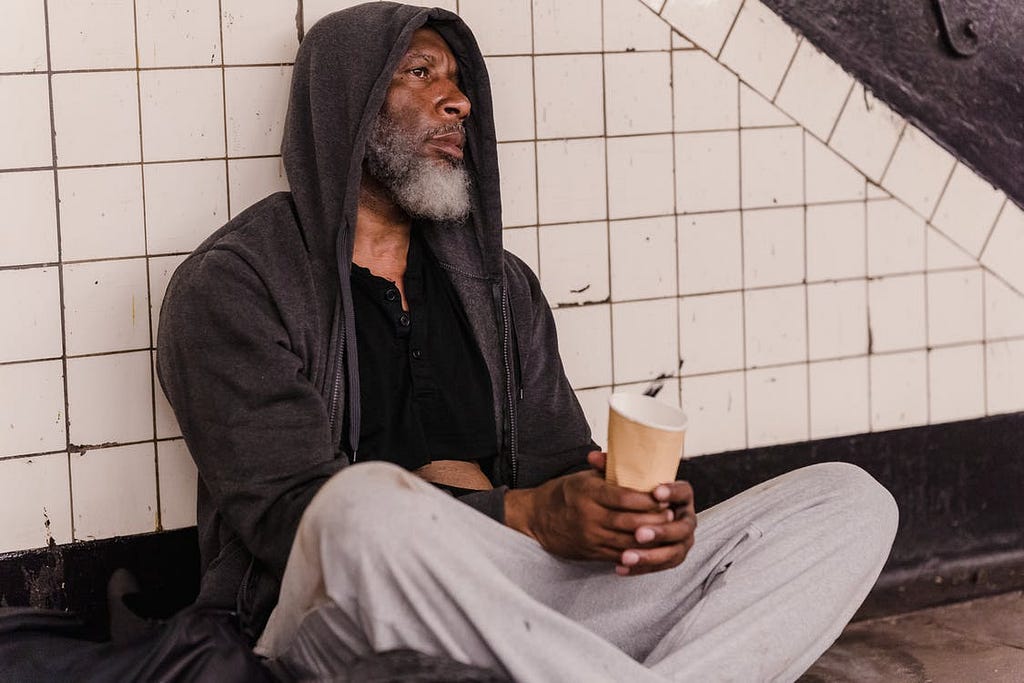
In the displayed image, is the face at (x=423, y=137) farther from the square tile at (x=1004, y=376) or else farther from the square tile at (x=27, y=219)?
the square tile at (x=1004, y=376)

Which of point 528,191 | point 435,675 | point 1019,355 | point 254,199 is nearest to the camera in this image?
point 435,675

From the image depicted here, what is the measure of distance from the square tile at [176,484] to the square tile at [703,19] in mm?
1676

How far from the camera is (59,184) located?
2.68 m

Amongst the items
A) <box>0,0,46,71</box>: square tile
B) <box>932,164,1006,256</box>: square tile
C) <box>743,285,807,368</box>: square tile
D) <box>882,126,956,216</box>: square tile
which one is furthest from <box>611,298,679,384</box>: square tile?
<box>0,0,46,71</box>: square tile

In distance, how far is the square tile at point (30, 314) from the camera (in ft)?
8.71

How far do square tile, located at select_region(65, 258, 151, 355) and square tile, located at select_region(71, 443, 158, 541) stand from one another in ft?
0.79

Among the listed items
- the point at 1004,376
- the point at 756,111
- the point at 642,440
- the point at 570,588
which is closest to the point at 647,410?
the point at 642,440

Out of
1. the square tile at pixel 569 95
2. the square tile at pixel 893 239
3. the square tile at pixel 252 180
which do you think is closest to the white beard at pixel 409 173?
the square tile at pixel 252 180

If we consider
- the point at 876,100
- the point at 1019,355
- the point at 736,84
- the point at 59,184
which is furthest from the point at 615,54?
the point at 1019,355

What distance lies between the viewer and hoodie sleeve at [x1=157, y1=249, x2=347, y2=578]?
2.30 meters

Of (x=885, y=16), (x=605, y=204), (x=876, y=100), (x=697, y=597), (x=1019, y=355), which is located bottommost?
(x=697, y=597)

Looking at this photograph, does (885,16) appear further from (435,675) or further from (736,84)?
(435,675)

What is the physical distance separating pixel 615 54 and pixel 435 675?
1847mm

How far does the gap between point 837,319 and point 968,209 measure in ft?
1.83
